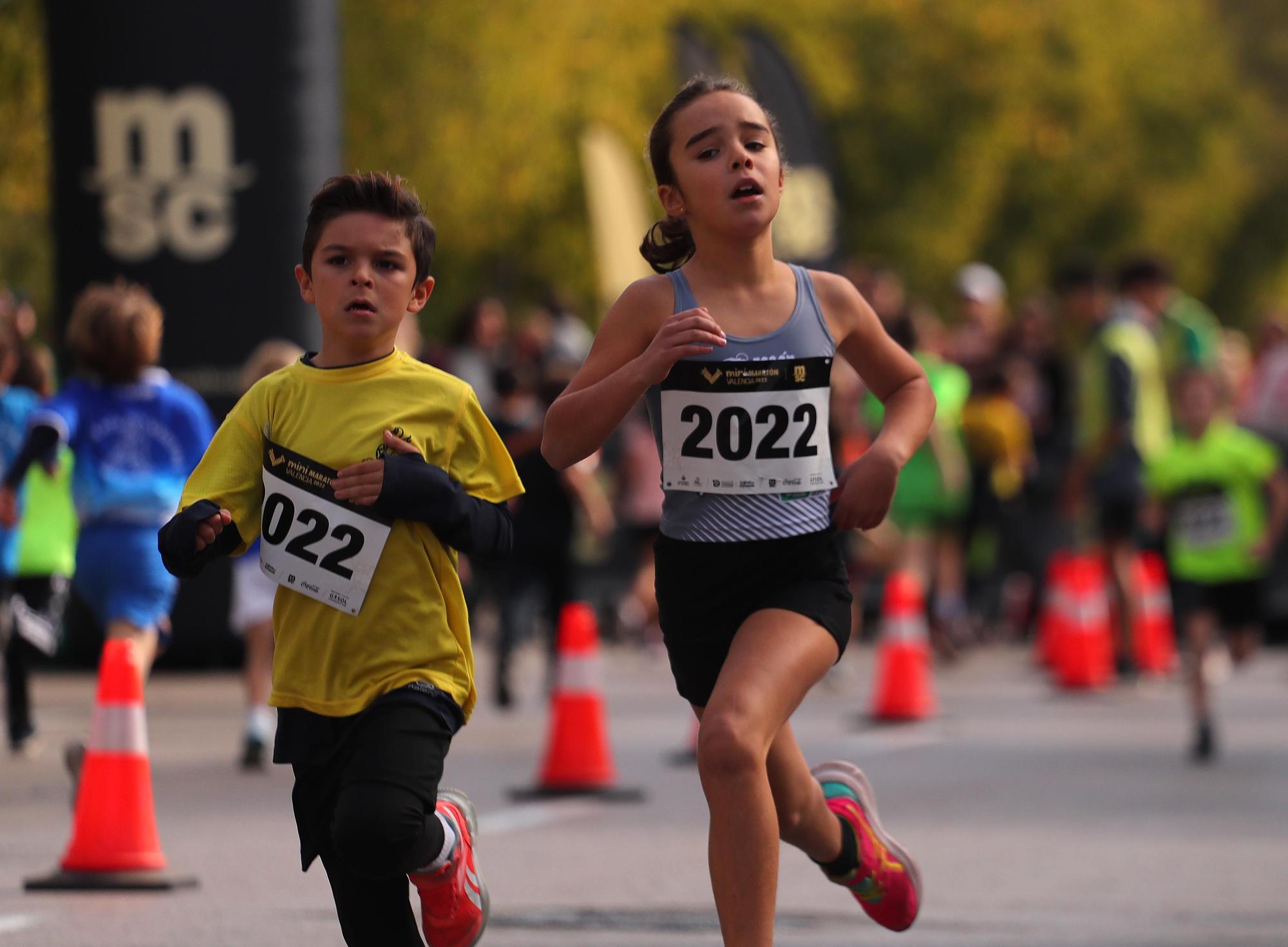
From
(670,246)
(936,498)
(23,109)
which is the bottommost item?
(670,246)

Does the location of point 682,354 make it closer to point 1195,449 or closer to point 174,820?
point 174,820

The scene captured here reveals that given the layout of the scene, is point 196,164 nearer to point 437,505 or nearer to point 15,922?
point 15,922

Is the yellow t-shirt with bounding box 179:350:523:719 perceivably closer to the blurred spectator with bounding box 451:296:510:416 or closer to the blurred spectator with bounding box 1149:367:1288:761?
the blurred spectator with bounding box 1149:367:1288:761

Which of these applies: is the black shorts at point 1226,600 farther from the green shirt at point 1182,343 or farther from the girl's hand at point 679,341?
the girl's hand at point 679,341

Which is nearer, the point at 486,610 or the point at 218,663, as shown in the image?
the point at 218,663

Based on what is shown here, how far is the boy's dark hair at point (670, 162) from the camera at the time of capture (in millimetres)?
6047

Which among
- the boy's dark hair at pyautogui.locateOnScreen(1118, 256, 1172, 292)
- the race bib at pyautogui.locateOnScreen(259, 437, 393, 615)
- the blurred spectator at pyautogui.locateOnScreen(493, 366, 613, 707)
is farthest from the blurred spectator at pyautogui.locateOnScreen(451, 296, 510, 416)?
the race bib at pyautogui.locateOnScreen(259, 437, 393, 615)

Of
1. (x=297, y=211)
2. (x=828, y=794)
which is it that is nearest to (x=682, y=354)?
(x=828, y=794)

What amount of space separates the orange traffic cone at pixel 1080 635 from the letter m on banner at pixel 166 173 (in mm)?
5515

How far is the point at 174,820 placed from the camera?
9859 mm

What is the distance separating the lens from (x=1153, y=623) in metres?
17.2

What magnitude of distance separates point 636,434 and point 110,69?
484 centimetres

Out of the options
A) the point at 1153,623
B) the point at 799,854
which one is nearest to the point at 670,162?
the point at 799,854

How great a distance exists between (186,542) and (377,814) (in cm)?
64
